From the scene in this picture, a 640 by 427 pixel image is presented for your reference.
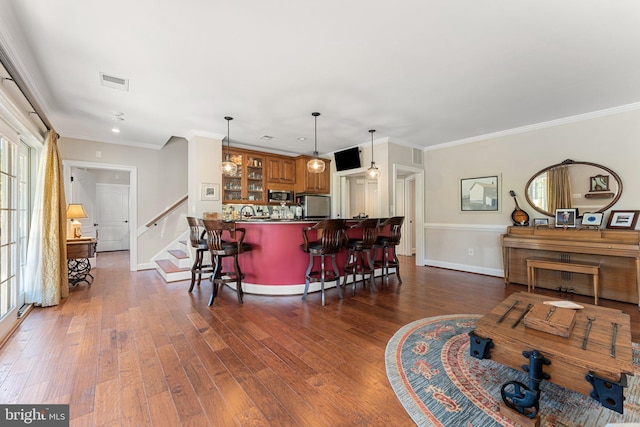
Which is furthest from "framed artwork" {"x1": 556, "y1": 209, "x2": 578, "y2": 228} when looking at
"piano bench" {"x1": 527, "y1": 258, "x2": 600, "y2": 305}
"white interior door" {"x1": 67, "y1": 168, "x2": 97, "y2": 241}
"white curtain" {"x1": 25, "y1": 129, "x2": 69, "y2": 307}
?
"white interior door" {"x1": 67, "y1": 168, "x2": 97, "y2": 241}

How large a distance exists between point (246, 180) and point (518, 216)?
16.9ft

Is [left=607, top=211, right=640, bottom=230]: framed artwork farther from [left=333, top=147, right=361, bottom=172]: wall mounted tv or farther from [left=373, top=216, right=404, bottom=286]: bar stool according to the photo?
[left=333, top=147, right=361, bottom=172]: wall mounted tv

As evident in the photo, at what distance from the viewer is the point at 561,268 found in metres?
3.75

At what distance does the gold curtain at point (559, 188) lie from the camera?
421 centimetres

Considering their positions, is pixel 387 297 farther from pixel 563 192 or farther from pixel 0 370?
pixel 0 370

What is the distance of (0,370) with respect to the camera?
6.64ft

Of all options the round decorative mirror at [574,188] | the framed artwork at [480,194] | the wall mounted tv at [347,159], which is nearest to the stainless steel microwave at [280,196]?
the wall mounted tv at [347,159]

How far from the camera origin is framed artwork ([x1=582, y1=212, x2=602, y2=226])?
3.85 metres

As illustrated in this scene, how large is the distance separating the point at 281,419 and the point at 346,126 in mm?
4118

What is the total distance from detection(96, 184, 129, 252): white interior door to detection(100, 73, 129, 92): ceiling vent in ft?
21.8

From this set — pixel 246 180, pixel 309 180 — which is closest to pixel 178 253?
pixel 246 180

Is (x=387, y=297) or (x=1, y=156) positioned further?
(x=387, y=297)

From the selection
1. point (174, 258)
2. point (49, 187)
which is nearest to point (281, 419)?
point (49, 187)

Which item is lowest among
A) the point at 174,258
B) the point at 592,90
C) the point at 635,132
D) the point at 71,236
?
the point at 174,258
